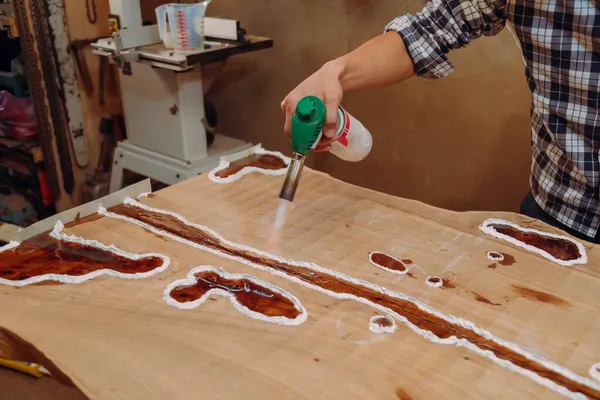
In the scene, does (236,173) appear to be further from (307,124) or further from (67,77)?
(67,77)

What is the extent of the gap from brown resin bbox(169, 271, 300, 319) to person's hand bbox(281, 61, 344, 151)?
0.29m

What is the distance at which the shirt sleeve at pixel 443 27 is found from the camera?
116 centimetres

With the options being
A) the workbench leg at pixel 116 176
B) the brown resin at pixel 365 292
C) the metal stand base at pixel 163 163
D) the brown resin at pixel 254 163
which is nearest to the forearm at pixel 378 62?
the brown resin at pixel 254 163

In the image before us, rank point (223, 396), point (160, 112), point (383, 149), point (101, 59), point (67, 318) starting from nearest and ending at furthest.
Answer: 1. point (223, 396)
2. point (67, 318)
3. point (160, 112)
4. point (383, 149)
5. point (101, 59)

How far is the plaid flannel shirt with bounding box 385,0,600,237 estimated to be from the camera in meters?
1.03

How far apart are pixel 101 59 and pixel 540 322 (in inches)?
76.5

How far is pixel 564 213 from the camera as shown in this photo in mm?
1158

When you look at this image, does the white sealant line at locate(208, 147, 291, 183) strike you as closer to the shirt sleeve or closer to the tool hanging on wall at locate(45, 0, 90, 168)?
the shirt sleeve

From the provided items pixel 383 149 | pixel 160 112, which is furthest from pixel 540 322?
pixel 160 112

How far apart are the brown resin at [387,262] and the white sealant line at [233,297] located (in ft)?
0.61

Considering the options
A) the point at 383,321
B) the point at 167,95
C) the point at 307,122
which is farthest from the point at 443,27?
the point at 167,95

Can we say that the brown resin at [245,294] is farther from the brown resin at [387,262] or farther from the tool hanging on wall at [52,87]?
the tool hanging on wall at [52,87]

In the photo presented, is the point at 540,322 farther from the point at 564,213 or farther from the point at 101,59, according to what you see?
the point at 101,59

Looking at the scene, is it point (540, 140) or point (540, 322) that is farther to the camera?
point (540, 140)
